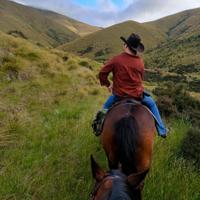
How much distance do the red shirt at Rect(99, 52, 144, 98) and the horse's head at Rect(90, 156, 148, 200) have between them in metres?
3.51

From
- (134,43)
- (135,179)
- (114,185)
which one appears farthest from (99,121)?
(114,185)

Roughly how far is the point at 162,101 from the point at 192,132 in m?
5.44

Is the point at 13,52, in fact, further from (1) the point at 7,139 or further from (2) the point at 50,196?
(2) the point at 50,196

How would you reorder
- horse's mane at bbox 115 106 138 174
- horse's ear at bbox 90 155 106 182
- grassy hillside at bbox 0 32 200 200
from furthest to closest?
grassy hillside at bbox 0 32 200 200, horse's mane at bbox 115 106 138 174, horse's ear at bbox 90 155 106 182

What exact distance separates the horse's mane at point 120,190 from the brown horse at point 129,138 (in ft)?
7.89

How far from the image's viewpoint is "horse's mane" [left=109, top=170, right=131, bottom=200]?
3.54m

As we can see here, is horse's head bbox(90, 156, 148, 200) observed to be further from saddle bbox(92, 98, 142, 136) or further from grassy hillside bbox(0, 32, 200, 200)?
saddle bbox(92, 98, 142, 136)

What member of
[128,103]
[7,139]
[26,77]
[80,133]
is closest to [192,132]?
[80,133]

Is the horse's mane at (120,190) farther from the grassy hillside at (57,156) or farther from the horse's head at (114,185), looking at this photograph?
the grassy hillside at (57,156)

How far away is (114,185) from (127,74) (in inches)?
165

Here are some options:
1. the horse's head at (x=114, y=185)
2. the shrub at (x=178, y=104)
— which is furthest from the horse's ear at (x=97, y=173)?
the shrub at (x=178, y=104)

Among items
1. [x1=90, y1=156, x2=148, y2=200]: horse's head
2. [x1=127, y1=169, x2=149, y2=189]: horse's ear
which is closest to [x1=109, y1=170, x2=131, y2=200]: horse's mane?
[x1=90, y1=156, x2=148, y2=200]: horse's head

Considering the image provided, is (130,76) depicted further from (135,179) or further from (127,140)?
(135,179)

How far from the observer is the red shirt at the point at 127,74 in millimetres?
7734
